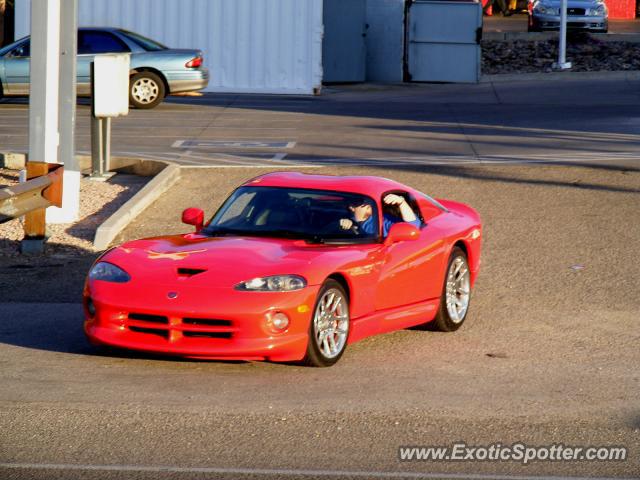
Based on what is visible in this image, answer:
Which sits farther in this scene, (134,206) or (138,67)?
(138,67)

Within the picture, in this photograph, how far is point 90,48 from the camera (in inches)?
1075

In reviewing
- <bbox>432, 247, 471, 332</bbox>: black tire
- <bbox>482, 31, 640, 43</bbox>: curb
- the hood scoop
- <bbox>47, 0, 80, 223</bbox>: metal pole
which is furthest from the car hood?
<bbox>482, 31, 640, 43</bbox>: curb

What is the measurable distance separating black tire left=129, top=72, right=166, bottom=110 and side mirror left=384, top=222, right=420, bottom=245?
59.0 ft

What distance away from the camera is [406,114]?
84.8 ft

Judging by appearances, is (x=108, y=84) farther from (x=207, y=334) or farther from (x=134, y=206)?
(x=207, y=334)

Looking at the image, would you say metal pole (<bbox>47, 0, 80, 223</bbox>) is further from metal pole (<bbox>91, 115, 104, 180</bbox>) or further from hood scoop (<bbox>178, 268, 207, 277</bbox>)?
hood scoop (<bbox>178, 268, 207, 277</bbox>)

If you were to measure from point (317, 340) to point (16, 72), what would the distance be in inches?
A: 777

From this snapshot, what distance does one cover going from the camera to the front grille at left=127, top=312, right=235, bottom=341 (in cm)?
852

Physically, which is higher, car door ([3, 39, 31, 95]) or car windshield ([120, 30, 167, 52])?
car windshield ([120, 30, 167, 52])

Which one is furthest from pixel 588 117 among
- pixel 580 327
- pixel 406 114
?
pixel 580 327

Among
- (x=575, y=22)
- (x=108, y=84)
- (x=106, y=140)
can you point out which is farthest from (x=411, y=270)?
(x=575, y=22)

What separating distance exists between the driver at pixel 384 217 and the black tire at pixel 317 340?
79 cm

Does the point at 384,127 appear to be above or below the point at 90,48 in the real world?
below

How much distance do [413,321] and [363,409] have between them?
7.25ft
